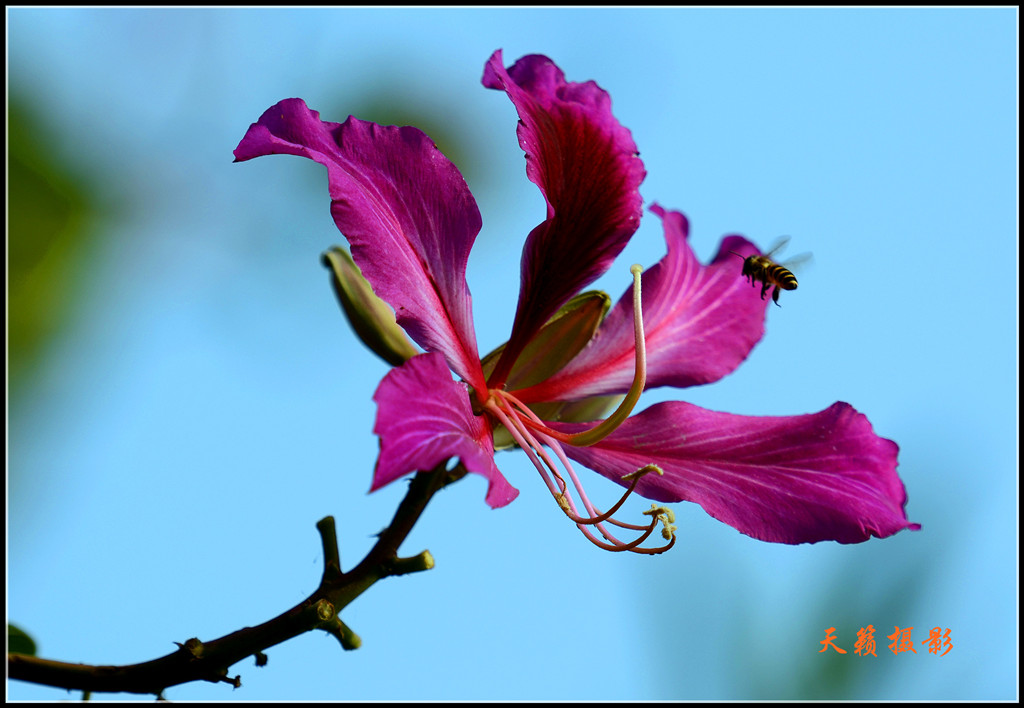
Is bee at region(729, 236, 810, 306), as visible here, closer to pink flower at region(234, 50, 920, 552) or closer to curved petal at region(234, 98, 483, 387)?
pink flower at region(234, 50, 920, 552)

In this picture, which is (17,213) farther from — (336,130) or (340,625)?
(340,625)

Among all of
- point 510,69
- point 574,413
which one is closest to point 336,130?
point 510,69

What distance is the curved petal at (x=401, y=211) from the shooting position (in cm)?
171

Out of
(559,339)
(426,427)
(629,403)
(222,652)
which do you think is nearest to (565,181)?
(559,339)

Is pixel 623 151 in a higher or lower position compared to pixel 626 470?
higher

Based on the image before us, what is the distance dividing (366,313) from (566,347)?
1.44 ft

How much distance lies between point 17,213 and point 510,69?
288 centimetres

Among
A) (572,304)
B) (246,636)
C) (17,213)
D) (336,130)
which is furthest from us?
(17,213)

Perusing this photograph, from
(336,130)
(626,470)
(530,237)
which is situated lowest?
(626,470)

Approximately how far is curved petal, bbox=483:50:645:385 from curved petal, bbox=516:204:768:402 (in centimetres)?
16

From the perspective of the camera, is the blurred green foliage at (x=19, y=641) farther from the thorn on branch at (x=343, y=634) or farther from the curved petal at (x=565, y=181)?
the curved petal at (x=565, y=181)

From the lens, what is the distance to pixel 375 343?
75.7 inches

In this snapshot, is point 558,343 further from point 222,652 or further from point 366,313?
point 222,652

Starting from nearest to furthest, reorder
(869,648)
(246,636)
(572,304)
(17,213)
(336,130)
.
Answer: (246,636) → (336,130) → (572,304) → (869,648) → (17,213)
